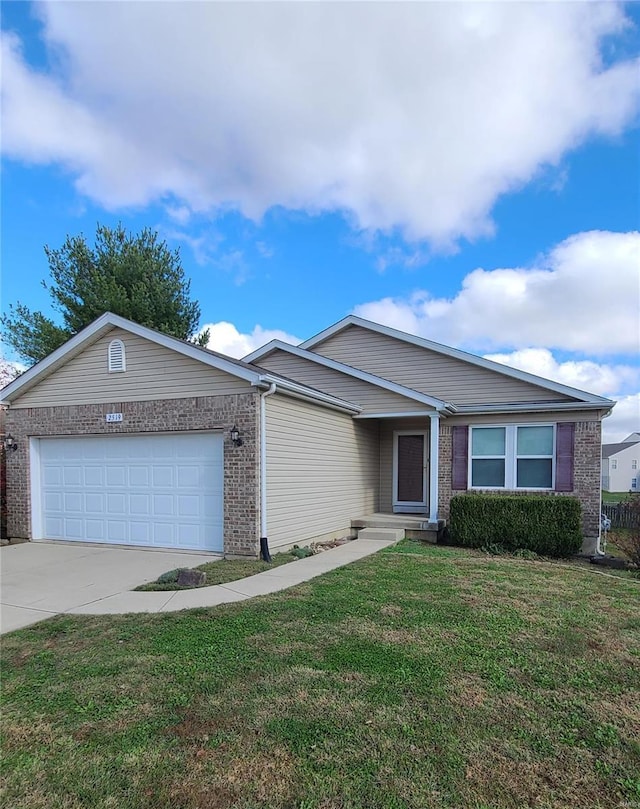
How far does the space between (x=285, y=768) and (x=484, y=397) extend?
10.9 metres

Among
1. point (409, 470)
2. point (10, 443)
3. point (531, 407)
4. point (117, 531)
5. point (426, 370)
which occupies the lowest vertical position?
point (117, 531)

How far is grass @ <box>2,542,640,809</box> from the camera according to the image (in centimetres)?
246

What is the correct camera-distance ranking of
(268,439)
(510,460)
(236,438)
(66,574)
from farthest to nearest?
(510,460) < (268,439) < (236,438) < (66,574)

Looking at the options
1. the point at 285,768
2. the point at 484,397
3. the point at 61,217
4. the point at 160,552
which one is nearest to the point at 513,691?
the point at 285,768

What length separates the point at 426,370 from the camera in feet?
42.9

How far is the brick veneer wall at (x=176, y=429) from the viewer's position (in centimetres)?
824

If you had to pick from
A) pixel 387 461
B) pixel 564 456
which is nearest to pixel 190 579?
pixel 387 461

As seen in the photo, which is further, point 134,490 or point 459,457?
point 459,457

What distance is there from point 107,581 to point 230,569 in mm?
1769

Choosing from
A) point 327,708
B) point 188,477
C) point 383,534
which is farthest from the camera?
point 383,534

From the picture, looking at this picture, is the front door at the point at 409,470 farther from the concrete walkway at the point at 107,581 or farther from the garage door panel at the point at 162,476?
the garage door panel at the point at 162,476

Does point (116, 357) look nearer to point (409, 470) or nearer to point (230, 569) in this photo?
point (230, 569)

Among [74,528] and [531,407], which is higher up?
[531,407]

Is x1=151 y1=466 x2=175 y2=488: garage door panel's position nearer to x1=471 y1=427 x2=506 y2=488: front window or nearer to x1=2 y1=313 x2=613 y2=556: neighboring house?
x1=2 y1=313 x2=613 y2=556: neighboring house
